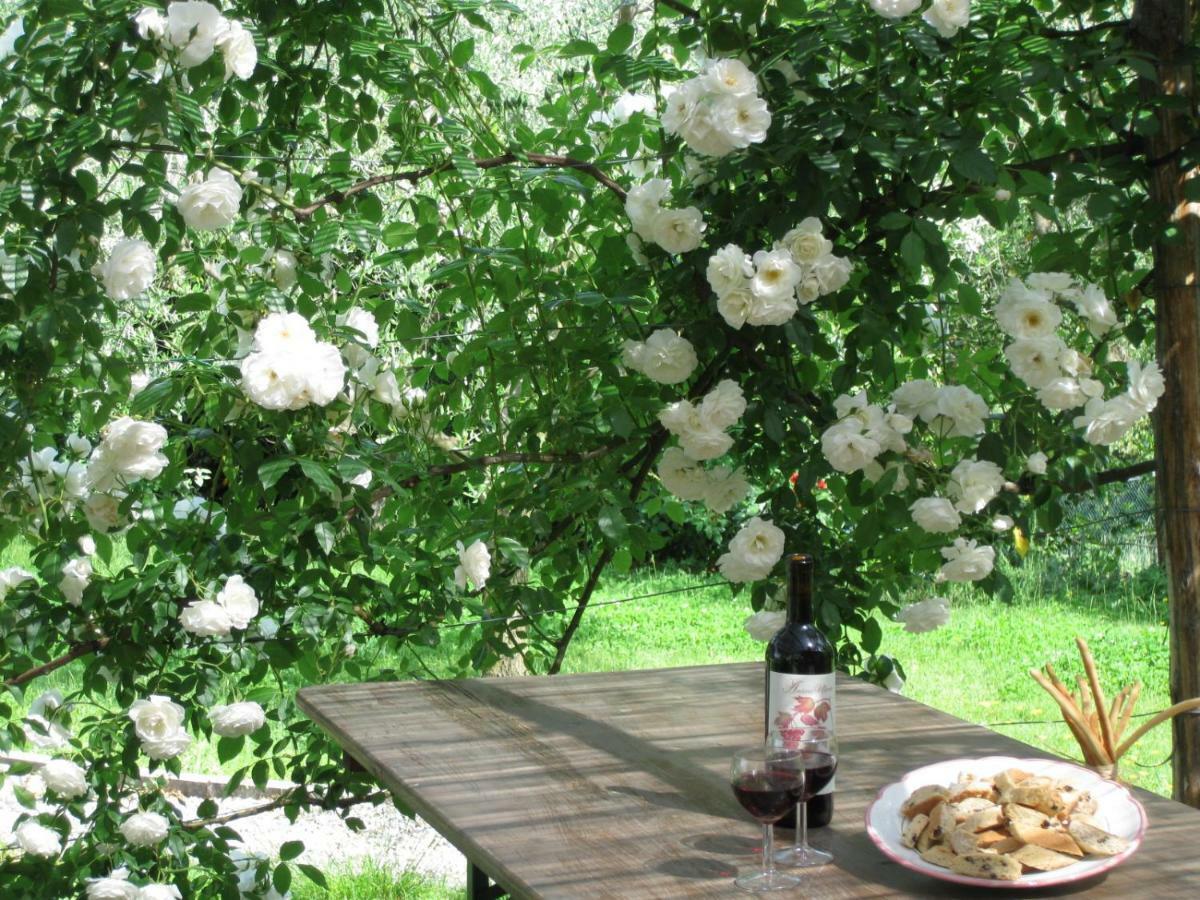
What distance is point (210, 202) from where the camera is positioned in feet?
6.06

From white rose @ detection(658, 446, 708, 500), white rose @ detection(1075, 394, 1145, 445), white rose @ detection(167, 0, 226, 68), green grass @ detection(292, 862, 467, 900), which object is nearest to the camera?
white rose @ detection(167, 0, 226, 68)

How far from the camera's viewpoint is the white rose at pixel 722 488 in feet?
7.15

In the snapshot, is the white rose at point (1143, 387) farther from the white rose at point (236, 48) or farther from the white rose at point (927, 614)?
the white rose at point (236, 48)

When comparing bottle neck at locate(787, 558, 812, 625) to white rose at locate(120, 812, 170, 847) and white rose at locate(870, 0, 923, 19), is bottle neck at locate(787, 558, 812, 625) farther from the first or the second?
white rose at locate(120, 812, 170, 847)

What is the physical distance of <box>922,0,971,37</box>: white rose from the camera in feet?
6.00

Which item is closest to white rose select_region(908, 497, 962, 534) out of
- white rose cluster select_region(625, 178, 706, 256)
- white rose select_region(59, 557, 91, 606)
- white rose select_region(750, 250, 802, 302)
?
white rose select_region(750, 250, 802, 302)

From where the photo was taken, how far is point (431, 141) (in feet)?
7.28

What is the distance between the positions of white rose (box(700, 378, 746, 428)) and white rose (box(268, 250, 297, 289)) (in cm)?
67

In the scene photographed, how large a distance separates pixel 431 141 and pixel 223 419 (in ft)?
1.80

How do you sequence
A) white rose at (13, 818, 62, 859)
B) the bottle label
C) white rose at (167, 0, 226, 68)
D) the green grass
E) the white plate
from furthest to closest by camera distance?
the green grass → white rose at (13, 818, 62, 859) → white rose at (167, 0, 226, 68) → the bottle label → the white plate

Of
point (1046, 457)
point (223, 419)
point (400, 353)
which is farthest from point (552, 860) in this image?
point (400, 353)

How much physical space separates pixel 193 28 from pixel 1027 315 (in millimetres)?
1109

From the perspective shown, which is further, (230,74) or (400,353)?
(400,353)

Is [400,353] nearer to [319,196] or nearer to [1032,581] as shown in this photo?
[319,196]
